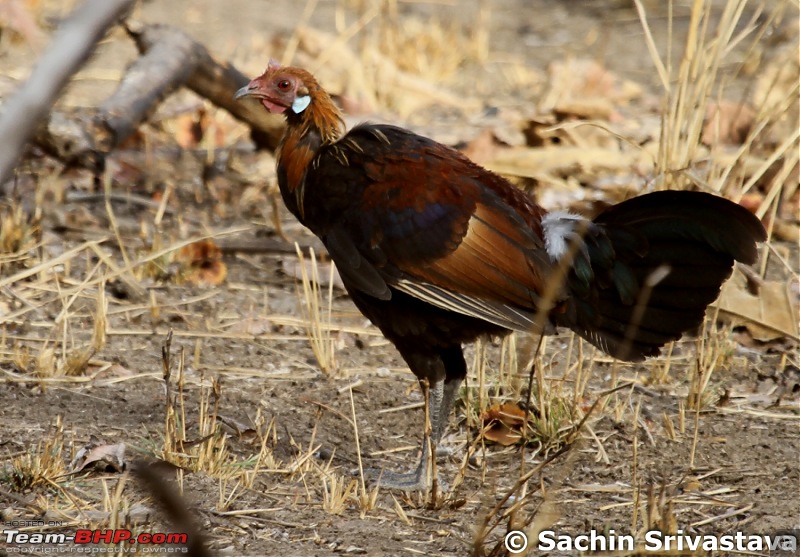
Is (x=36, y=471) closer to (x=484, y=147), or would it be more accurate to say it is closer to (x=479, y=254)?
(x=479, y=254)

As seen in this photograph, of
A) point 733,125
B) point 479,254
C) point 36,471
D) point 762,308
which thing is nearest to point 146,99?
point 479,254

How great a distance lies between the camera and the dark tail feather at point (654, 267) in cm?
352

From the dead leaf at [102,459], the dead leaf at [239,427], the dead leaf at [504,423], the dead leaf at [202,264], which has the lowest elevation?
the dead leaf at [102,459]

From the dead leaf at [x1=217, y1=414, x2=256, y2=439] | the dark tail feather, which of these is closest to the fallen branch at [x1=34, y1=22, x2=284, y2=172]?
the dead leaf at [x1=217, y1=414, x2=256, y2=439]

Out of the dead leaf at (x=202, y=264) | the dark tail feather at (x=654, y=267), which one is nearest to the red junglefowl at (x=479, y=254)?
the dark tail feather at (x=654, y=267)

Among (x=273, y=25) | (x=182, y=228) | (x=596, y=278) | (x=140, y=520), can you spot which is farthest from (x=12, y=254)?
(x=273, y=25)

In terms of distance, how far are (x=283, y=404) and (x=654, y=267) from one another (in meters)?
1.59

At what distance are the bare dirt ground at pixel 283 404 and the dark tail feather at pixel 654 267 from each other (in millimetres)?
260

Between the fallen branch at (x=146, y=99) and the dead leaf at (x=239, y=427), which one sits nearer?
the dead leaf at (x=239, y=427)

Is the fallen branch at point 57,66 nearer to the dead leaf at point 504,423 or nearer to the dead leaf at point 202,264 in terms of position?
the dead leaf at point 504,423

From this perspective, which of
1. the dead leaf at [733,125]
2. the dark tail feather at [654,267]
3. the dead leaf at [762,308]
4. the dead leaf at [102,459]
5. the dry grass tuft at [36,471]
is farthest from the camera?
the dead leaf at [733,125]

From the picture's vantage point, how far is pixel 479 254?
A: 12.1ft

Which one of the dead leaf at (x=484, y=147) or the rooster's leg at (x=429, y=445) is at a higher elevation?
the dead leaf at (x=484, y=147)

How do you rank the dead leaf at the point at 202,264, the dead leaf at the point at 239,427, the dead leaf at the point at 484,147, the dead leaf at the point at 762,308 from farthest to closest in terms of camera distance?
the dead leaf at the point at 484,147, the dead leaf at the point at 202,264, the dead leaf at the point at 762,308, the dead leaf at the point at 239,427
